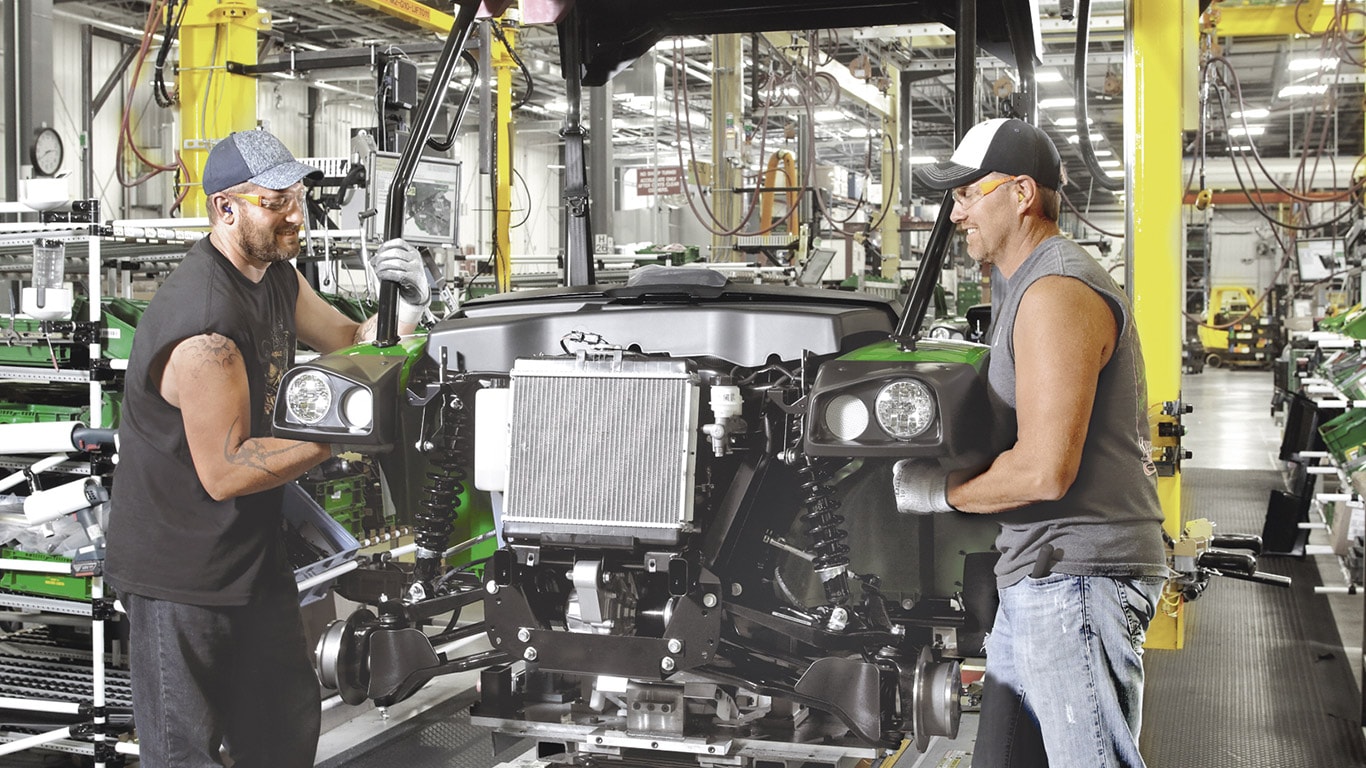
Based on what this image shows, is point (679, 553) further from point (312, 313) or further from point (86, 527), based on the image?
point (86, 527)

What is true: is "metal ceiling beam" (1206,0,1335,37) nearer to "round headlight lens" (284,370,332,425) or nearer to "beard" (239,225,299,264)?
"beard" (239,225,299,264)

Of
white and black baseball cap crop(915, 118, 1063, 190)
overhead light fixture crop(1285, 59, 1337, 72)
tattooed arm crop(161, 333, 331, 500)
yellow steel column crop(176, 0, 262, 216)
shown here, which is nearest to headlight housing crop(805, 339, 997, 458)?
white and black baseball cap crop(915, 118, 1063, 190)

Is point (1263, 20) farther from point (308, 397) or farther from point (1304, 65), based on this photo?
point (1304, 65)

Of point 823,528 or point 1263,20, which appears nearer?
point 823,528

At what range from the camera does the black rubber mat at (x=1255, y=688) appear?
4.26 m

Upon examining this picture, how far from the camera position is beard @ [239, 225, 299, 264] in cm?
292

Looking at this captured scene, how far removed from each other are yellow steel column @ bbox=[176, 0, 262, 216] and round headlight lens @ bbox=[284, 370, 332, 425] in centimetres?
635

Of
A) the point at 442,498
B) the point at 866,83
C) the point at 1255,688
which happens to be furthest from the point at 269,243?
the point at 866,83

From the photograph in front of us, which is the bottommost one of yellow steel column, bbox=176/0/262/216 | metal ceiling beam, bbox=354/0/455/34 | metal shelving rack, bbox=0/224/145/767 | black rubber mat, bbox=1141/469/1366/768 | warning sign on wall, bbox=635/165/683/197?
black rubber mat, bbox=1141/469/1366/768

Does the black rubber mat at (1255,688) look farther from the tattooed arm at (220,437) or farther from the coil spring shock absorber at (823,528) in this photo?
the tattooed arm at (220,437)

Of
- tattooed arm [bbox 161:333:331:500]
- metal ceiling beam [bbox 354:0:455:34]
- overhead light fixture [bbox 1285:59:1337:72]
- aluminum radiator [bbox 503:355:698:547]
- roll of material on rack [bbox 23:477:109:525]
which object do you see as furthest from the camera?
overhead light fixture [bbox 1285:59:1337:72]

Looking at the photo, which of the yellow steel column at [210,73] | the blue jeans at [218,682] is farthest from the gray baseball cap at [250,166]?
the yellow steel column at [210,73]

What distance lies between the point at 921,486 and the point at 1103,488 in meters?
0.32

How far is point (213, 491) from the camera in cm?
273
